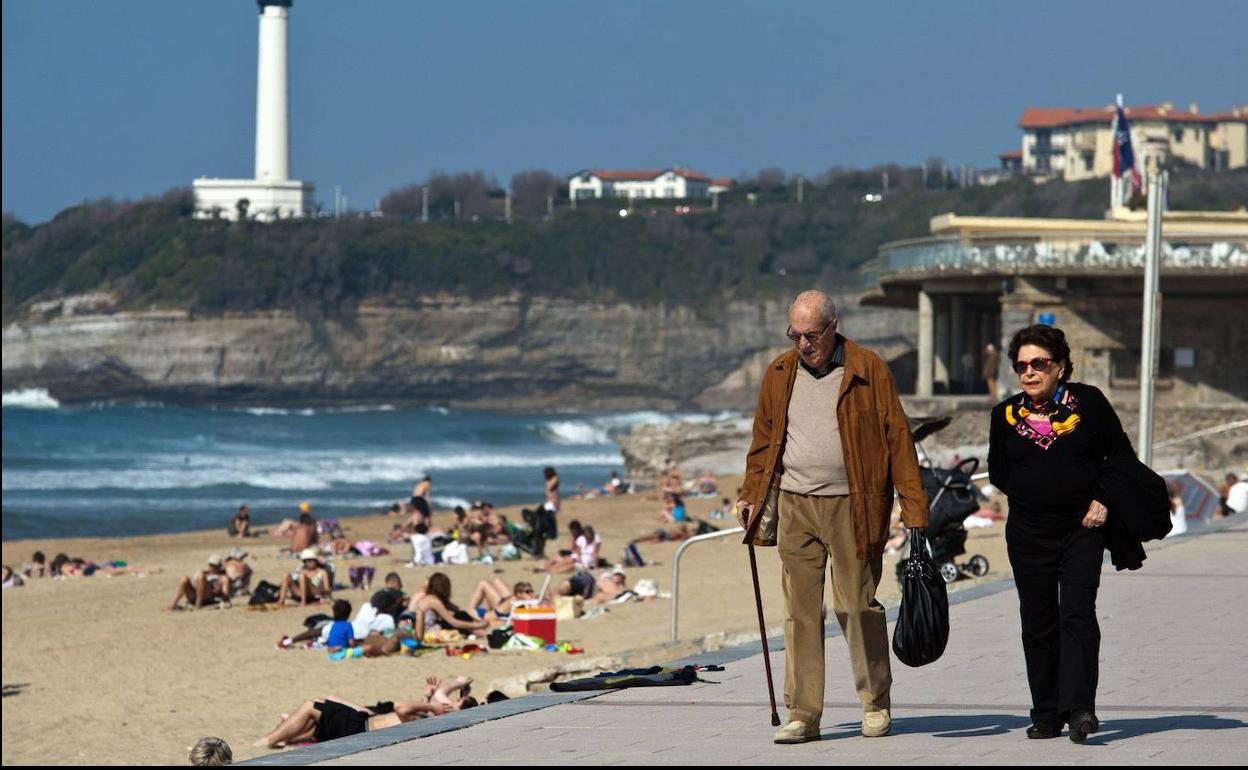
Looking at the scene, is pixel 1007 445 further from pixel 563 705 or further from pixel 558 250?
pixel 558 250

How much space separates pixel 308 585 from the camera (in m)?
18.9

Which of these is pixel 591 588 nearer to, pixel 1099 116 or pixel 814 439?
pixel 814 439

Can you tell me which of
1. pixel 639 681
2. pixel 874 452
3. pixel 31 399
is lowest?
pixel 31 399

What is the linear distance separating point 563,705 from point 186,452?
68.6m

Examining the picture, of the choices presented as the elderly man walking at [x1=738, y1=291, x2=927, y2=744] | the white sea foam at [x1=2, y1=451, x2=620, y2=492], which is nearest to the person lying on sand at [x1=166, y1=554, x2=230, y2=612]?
the elderly man walking at [x1=738, y1=291, x2=927, y2=744]

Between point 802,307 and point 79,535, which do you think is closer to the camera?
point 802,307

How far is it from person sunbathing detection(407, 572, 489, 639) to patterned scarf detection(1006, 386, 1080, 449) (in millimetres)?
9837

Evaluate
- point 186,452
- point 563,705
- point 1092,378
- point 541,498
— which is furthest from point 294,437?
point 563,705

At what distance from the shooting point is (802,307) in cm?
609

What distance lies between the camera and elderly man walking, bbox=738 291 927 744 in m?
6.12

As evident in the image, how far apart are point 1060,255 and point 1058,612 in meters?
26.7

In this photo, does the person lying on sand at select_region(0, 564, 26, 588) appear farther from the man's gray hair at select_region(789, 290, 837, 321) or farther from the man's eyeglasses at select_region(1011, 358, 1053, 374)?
the man's eyeglasses at select_region(1011, 358, 1053, 374)

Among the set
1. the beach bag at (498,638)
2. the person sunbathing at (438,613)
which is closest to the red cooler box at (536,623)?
the beach bag at (498,638)

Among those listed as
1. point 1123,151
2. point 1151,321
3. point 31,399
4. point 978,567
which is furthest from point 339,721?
point 31,399
